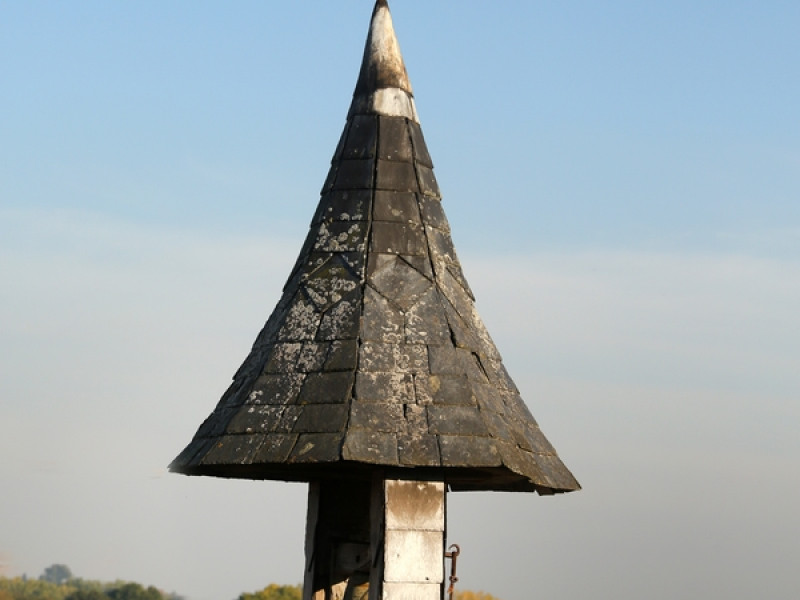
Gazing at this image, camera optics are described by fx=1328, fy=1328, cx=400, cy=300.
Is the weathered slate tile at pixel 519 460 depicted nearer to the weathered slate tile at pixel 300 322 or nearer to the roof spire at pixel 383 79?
the weathered slate tile at pixel 300 322

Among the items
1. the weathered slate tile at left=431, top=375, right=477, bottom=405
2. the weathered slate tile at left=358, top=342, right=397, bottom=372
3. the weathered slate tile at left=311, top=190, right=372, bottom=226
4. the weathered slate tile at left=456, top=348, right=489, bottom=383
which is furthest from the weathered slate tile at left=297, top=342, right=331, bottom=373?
the weathered slate tile at left=311, top=190, right=372, bottom=226

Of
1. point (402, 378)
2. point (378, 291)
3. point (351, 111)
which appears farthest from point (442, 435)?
point (351, 111)

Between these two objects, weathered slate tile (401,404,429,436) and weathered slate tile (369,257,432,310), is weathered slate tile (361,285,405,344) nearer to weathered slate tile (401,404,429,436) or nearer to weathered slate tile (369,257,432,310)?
weathered slate tile (369,257,432,310)

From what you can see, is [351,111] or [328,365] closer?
[328,365]

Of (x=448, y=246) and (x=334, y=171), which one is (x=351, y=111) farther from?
(x=448, y=246)

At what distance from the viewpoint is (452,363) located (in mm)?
7043

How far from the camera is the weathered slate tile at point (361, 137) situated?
7.80 meters

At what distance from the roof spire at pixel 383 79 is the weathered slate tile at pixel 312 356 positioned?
1.61 meters

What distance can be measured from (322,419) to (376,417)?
11.0 inches

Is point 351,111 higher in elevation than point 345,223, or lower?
higher

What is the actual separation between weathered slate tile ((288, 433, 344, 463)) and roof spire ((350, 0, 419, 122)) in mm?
2207

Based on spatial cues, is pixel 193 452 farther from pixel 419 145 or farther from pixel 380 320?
pixel 419 145

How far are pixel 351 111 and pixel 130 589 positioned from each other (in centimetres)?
584

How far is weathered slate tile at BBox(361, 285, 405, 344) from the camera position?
7051 mm
